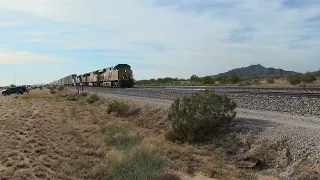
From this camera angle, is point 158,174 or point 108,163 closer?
point 158,174

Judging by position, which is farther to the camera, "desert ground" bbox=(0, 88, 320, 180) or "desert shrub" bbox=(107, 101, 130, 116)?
"desert shrub" bbox=(107, 101, 130, 116)

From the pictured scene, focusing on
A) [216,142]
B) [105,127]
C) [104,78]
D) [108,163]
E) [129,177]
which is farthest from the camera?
[104,78]

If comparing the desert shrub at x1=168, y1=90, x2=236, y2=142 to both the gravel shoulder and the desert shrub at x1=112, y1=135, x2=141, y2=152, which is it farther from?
the desert shrub at x1=112, y1=135, x2=141, y2=152

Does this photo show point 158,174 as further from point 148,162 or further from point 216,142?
point 216,142

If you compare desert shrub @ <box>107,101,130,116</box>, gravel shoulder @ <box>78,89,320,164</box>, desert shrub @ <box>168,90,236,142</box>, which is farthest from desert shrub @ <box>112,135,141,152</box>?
desert shrub @ <box>107,101,130,116</box>

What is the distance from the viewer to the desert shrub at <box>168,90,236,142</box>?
15531 mm

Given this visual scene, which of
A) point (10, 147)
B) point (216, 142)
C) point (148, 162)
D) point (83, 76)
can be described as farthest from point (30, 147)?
point (83, 76)

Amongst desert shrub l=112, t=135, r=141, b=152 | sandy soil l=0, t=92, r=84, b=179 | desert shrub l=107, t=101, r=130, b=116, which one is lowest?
sandy soil l=0, t=92, r=84, b=179

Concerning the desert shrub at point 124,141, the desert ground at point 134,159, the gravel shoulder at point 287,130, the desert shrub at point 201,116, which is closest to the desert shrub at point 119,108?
the desert ground at point 134,159

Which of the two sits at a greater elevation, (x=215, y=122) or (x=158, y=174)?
(x=215, y=122)

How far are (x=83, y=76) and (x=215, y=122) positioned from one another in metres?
87.7

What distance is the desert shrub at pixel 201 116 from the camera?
15531mm

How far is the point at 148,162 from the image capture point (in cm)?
1136

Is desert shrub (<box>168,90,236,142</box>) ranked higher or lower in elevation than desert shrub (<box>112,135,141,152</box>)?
higher
